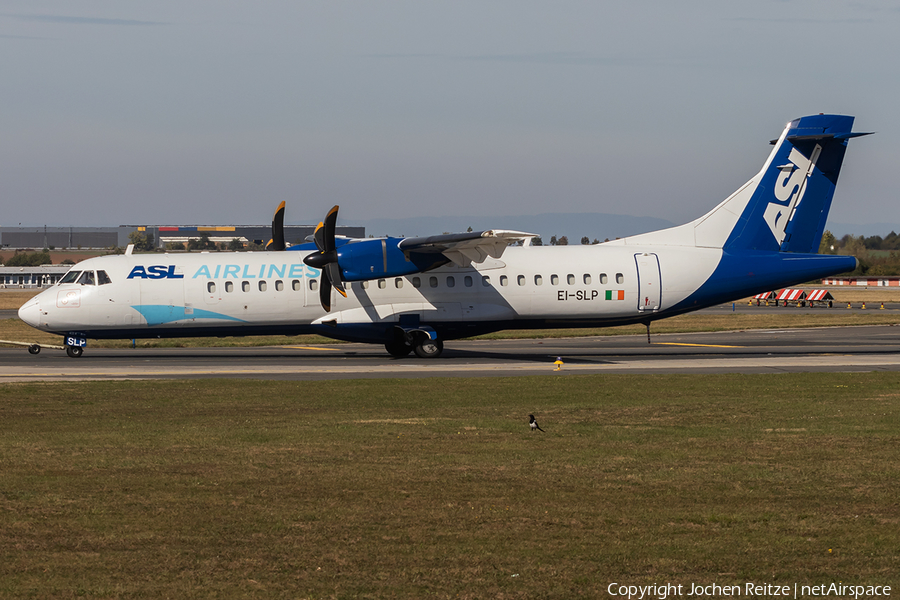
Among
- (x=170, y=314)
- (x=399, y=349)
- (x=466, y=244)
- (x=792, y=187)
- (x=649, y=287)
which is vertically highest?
(x=792, y=187)

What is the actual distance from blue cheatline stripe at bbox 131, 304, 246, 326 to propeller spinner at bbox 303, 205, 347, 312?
11.0 feet

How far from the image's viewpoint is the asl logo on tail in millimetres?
34094

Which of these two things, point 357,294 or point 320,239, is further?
point 357,294

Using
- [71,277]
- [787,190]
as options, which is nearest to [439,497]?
[71,277]

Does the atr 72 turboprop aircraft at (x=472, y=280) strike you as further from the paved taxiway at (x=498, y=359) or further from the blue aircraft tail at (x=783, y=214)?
the paved taxiway at (x=498, y=359)


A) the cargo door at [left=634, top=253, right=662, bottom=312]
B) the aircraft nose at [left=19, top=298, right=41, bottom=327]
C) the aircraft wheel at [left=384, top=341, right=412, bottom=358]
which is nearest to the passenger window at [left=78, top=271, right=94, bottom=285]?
the aircraft nose at [left=19, top=298, right=41, bottom=327]

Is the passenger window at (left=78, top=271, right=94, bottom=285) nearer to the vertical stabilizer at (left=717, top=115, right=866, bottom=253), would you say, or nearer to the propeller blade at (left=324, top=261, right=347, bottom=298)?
the propeller blade at (left=324, top=261, right=347, bottom=298)

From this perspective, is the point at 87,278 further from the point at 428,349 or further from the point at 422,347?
the point at 428,349

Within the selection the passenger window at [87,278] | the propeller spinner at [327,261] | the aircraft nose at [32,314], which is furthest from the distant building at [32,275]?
the propeller spinner at [327,261]

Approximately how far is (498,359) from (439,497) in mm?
22365

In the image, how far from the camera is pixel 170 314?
3228 cm

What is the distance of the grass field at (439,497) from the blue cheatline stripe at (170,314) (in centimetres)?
1212

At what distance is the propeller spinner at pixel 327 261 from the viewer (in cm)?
3041

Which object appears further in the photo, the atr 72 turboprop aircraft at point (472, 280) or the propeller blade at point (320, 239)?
the atr 72 turboprop aircraft at point (472, 280)
